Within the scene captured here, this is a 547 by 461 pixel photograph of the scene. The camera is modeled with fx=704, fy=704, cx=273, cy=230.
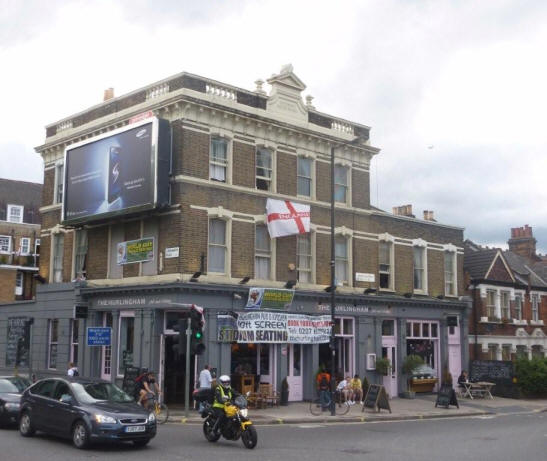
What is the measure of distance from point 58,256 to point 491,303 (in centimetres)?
2415

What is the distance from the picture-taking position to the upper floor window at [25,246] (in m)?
56.8

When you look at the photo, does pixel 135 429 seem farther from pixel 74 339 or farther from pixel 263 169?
pixel 74 339

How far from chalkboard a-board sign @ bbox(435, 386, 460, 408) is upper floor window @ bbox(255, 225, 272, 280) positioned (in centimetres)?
860

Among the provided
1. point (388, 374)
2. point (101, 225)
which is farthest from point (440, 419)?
point (101, 225)

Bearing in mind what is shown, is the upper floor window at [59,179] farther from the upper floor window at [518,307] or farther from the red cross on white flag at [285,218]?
the upper floor window at [518,307]

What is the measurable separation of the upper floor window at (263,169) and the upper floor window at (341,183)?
157 inches

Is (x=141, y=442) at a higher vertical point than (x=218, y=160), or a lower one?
lower

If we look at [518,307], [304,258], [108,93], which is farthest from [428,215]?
[108,93]

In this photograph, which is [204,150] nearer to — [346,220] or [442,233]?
[346,220]

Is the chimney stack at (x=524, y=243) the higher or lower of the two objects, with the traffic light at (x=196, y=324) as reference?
higher

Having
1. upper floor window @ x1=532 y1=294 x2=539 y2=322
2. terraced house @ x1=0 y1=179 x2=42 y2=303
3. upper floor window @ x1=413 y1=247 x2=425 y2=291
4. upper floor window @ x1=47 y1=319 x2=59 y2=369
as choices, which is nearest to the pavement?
upper floor window @ x1=413 y1=247 x2=425 y2=291

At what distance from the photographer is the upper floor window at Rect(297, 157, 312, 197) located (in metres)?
30.4

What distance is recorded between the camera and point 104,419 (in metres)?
14.8

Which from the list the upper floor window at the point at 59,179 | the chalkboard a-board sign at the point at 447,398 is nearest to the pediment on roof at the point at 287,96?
the upper floor window at the point at 59,179
